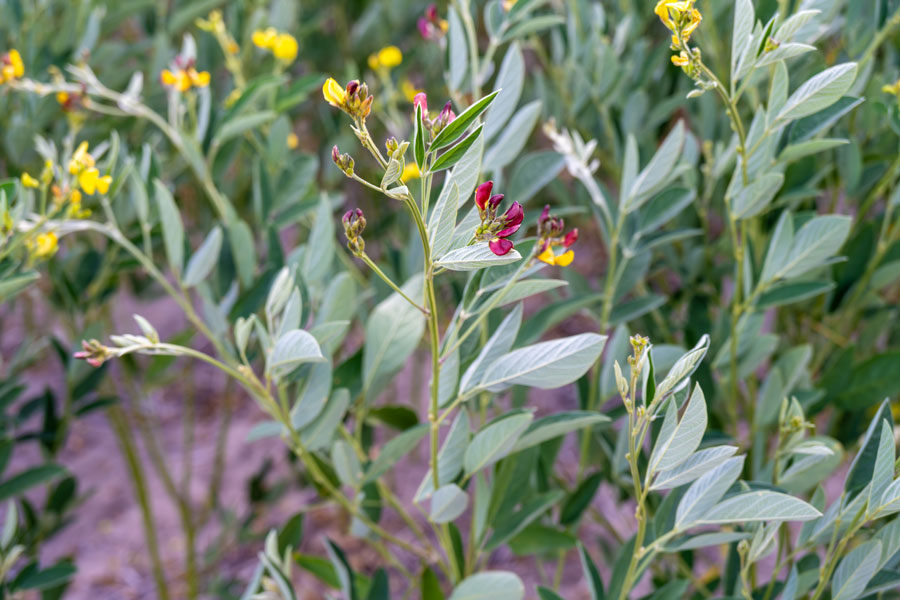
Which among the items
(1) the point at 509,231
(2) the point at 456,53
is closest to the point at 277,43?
(2) the point at 456,53

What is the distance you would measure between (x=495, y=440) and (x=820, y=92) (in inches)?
15.9

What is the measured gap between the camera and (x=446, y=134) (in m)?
0.55

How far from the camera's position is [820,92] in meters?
→ 0.66

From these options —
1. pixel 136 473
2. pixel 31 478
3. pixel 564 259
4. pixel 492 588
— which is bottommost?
pixel 136 473

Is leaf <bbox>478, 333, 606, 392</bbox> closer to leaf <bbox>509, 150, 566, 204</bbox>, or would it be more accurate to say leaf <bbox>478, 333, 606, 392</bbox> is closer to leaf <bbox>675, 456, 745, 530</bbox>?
leaf <bbox>675, 456, 745, 530</bbox>

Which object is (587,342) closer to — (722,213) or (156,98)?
(722,213)

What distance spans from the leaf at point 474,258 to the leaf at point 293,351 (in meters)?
0.14

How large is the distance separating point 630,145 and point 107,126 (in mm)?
874

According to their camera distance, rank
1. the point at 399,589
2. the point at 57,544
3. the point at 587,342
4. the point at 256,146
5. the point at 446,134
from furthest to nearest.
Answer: the point at 57,544
the point at 399,589
the point at 256,146
the point at 587,342
the point at 446,134

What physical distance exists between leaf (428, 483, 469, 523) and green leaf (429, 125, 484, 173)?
0.30 meters

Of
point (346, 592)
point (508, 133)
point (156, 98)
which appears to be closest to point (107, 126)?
point (156, 98)

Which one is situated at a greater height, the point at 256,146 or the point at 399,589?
the point at 256,146

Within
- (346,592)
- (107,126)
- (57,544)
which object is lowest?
(57,544)

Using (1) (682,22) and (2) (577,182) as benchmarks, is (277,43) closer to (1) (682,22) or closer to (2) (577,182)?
(2) (577,182)
